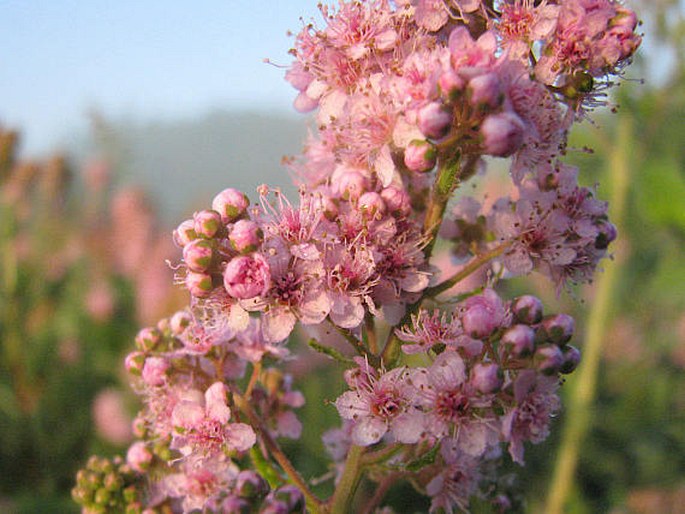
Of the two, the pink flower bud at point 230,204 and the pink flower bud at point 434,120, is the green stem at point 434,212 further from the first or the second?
the pink flower bud at point 230,204

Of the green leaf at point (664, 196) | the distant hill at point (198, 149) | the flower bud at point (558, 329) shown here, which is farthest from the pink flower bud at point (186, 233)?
the distant hill at point (198, 149)

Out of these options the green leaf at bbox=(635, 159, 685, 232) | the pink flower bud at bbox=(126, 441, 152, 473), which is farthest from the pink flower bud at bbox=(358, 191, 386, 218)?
the green leaf at bbox=(635, 159, 685, 232)

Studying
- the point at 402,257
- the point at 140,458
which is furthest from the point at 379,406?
the point at 140,458

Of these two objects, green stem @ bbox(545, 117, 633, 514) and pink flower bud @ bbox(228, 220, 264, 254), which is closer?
pink flower bud @ bbox(228, 220, 264, 254)

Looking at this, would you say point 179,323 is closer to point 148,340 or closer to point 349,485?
point 148,340

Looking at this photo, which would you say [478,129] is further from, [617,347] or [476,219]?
[617,347]

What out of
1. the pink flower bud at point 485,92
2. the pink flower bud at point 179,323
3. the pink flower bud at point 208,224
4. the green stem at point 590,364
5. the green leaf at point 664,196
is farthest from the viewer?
the green stem at point 590,364

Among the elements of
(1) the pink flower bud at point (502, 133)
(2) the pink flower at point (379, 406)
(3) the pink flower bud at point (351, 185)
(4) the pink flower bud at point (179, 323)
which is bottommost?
(2) the pink flower at point (379, 406)

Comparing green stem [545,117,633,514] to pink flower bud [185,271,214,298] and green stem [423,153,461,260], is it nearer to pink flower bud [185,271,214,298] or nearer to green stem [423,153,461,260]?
green stem [423,153,461,260]
